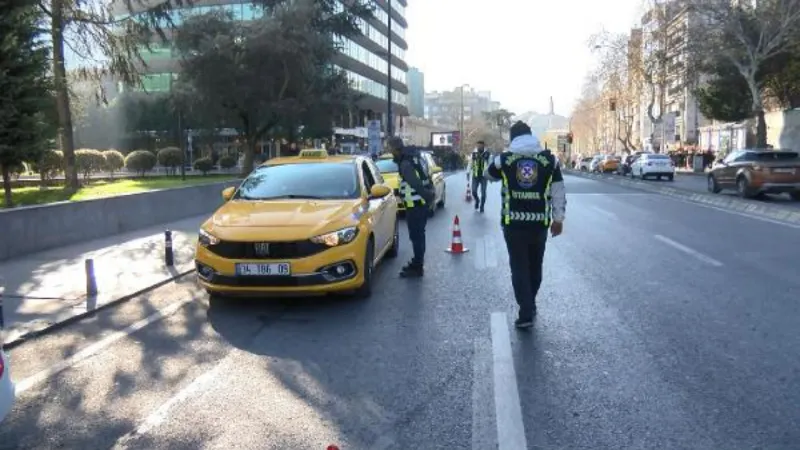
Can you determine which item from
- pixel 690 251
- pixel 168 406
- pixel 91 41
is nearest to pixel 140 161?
pixel 91 41

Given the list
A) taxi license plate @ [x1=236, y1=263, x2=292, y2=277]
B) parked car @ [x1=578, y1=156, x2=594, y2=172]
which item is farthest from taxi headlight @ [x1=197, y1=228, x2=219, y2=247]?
parked car @ [x1=578, y1=156, x2=594, y2=172]

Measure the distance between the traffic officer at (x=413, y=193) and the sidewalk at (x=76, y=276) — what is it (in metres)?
3.14

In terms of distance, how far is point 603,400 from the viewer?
4.51 meters

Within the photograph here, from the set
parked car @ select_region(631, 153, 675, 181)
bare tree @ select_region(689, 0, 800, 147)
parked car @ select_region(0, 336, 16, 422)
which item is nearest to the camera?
parked car @ select_region(0, 336, 16, 422)

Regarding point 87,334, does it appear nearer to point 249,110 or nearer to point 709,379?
point 709,379

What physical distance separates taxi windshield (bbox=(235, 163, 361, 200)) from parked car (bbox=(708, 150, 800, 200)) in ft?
55.2

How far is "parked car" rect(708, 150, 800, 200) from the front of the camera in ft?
68.6

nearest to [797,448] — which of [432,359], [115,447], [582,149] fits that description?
[432,359]

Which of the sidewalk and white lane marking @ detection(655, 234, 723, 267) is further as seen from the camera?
white lane marking @ detection(655, 234, 723, 267)

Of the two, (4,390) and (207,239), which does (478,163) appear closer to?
(207,239)

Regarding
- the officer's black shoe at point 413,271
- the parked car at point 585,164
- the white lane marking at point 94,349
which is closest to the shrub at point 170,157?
the officer's black shoe at point 413,271

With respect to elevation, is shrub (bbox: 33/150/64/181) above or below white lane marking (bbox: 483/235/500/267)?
above

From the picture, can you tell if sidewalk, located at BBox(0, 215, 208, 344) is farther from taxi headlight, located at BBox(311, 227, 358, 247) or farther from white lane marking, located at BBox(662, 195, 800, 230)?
white lane marking, located at BBox(662, 195, 800, 230)

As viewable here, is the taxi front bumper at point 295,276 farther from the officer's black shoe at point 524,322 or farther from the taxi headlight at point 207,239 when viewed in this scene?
the officer's black shoe at point 524,322
